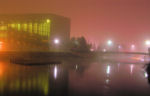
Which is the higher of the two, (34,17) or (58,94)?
(34,17)

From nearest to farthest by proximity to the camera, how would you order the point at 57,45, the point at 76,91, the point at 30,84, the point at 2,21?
the point at 76,91
the point at 30,84
the point at 57,45
the point at 2,21

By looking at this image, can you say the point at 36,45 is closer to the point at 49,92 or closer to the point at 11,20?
the point at 11,20

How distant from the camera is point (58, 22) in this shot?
105312mm

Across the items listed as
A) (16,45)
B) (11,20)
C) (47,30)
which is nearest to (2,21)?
(11,20)

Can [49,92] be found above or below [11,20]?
below

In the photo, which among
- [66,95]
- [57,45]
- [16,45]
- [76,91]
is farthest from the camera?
[57,45]

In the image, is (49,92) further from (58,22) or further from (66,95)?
(58,22)

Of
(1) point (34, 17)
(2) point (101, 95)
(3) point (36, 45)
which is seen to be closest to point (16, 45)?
(3) point (36, 45)

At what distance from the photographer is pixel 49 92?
16.9 meters

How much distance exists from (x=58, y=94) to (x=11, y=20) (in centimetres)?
9178

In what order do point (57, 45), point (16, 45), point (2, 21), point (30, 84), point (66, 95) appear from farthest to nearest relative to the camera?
point (2, 21) < point (57, 45) < point (16, 45) < point (30, 84) < point (66, 95)

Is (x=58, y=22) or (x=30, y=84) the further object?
(x=58, y=22)

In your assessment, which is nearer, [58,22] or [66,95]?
[66,95]

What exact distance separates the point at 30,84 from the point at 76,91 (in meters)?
4.72
